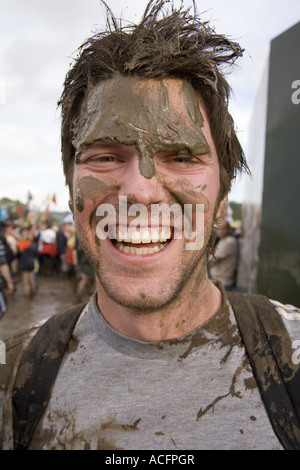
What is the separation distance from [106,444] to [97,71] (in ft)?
4.69

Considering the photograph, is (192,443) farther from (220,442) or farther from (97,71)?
(97,71)

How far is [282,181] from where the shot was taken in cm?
347

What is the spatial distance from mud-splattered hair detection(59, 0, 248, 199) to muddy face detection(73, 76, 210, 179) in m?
0.05

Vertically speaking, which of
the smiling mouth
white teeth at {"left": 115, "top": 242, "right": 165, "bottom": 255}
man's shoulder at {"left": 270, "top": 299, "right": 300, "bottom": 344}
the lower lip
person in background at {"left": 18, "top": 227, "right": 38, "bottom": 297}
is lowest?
person in background at {"left": 18, "top": 227, "right": 38, "bottom": 297}

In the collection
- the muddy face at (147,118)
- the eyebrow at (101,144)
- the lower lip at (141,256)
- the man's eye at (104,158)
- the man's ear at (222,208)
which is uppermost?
the muddy face at (147,118)

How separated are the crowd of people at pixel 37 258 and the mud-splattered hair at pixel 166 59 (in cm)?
459

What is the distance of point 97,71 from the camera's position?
5.16 ft

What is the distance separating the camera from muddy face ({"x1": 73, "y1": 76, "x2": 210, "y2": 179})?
144 centimetres

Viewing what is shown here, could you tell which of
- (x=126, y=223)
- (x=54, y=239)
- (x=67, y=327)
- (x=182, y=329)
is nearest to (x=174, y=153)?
(x=126, y=223)
